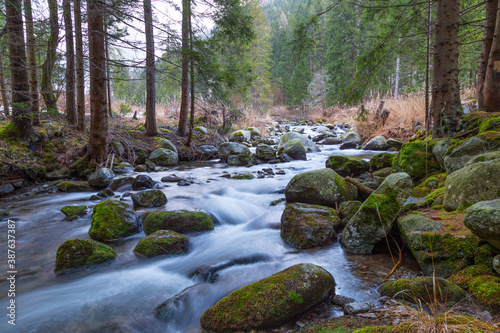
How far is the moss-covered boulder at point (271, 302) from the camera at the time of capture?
2277 mm

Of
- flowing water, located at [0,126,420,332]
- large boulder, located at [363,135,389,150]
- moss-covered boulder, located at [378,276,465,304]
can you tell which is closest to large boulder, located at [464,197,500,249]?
moss-covered boulder, located at [378,276,465,304]

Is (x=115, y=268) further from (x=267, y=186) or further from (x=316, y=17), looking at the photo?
(x=316, y=17)

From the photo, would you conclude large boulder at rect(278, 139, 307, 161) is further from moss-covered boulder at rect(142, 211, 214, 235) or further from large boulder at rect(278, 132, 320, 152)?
moss-covered boulder at rect(142, 211, 214, 235)

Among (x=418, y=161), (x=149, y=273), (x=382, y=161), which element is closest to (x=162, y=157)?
Result: (x=149, y=273)

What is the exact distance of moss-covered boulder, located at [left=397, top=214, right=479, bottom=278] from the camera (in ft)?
8.45

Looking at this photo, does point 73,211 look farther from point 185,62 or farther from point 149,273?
point 185,62

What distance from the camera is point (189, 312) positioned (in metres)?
2.87

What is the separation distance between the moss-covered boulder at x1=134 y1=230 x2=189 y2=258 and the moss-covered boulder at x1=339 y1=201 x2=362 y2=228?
8.20 ft

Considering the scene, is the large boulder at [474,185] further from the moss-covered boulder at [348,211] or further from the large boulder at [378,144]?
the large boulder at [378,144]

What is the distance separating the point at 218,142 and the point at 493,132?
35.5 ft

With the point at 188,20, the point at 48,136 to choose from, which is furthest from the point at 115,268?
the point at 188,20

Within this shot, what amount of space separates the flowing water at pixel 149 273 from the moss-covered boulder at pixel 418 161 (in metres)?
2.51

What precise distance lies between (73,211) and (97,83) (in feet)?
12.0

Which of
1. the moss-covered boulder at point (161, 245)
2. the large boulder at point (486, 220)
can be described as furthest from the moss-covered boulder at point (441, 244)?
the moss-covered boulder at point (161, 245)
